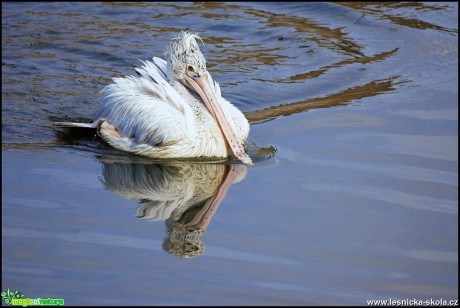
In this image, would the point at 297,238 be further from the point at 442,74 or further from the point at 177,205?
the point at 442,74

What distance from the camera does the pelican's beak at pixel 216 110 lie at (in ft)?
21.4

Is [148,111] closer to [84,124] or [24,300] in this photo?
[84,124]

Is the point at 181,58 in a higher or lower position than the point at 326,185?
higher

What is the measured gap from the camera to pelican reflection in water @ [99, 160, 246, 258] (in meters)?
5.33

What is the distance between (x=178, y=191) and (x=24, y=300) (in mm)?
1724

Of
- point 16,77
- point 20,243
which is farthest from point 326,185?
point 16,77

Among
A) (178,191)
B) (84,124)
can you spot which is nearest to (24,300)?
(178,191)

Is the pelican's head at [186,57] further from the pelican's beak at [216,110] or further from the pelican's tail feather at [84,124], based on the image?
the pelican's tail feather at [84,124]

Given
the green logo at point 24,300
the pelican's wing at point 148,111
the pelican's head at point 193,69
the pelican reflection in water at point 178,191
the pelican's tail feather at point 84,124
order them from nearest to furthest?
the green logo at point 24,300
the pelican reflection in water at point 178,191
the pelican's wing at point 148,111
the pelican's head at point 193,69
the pelican's tail feather at point 84,124

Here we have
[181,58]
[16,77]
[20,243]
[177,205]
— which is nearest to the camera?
[20,243]

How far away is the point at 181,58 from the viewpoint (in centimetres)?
680

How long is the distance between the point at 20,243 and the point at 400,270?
7.39ft

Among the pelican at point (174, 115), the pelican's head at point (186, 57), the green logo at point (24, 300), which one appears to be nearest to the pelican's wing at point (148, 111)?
the pelican at point (174, 115)

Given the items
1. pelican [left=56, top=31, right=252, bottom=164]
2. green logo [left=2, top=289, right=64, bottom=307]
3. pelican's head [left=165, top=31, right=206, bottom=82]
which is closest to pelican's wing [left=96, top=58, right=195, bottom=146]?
pelican [left=56, top=31, right=252, bottom=164]
